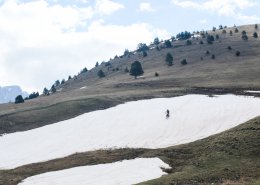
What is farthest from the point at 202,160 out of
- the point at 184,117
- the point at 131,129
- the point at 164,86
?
the point at 164,86

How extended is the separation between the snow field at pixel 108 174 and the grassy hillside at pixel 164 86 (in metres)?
31.3

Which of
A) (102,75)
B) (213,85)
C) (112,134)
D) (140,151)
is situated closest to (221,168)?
(140,151)

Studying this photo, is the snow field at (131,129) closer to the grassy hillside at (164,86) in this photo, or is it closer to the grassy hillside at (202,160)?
the grassy hillside at (202,160)

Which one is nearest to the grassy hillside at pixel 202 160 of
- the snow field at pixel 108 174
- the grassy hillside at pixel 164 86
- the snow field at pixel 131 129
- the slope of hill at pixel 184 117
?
the slope of hill at pixel 184 117

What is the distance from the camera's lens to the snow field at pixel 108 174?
1676 inches

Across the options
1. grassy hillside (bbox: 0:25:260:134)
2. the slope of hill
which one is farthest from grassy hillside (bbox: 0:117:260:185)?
grassy hillside (bbox: 0:25:260:134)

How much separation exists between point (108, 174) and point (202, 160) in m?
9.42

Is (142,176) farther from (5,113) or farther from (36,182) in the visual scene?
(5,113)

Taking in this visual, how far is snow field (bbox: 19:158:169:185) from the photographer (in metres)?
42.6

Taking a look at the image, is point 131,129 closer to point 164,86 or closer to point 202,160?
point 202,160

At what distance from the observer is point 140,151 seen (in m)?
54.9

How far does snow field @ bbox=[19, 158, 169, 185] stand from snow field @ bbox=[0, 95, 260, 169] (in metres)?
10.0

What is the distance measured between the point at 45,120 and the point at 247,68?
240ft

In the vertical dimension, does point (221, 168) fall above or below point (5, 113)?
below
